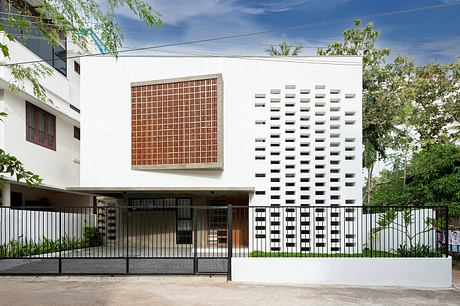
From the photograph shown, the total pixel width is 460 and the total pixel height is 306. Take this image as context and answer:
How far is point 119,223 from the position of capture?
18.3m

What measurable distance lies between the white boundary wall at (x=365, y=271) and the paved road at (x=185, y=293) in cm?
39

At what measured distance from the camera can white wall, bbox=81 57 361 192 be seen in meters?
17.9

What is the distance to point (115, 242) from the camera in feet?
59.0

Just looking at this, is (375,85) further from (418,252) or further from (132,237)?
(418,252)

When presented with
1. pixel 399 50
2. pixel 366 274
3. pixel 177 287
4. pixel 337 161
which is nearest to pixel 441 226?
pixel 366 274

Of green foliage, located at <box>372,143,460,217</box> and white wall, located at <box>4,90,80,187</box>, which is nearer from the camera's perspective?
green foliage, located at <box>372,143,460,217</box>

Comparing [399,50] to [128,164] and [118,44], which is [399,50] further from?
[118,44]

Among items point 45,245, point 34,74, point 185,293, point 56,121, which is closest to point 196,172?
point 45,245

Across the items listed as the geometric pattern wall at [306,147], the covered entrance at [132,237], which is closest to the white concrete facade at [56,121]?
the covered entrance at [132,237]

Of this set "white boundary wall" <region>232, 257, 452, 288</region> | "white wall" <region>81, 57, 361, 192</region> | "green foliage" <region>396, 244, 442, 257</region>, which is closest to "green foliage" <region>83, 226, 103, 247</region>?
"white wall" <region>81, 57, 361, 192</region>

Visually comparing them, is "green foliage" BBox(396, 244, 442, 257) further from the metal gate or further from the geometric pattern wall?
the geometric pattern wall

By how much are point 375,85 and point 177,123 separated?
13.3 meters

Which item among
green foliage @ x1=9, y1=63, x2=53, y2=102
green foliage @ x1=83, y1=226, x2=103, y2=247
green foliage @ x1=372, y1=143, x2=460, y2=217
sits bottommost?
green foliage @ x1=83, y1=226, x2=103, y2=247

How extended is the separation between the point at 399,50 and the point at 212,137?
1357 cm
